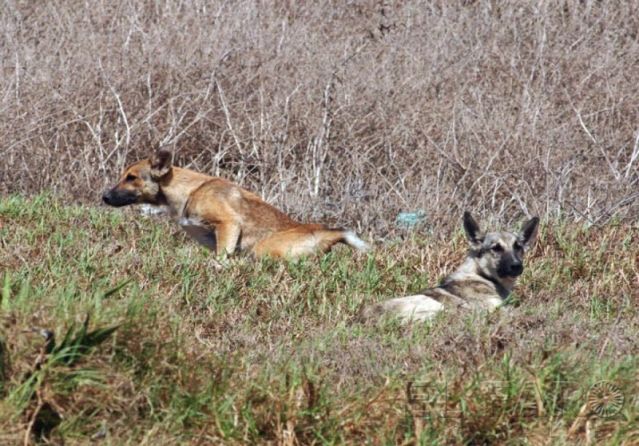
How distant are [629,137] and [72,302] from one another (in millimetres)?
10530

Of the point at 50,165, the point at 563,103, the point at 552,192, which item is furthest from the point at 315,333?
the point at 563,103

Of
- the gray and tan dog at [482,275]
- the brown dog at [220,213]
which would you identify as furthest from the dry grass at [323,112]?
the gray and tan dog at [482,275]

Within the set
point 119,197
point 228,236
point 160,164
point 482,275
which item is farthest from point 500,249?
point 119,197

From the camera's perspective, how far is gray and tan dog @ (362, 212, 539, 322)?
930 centimetres

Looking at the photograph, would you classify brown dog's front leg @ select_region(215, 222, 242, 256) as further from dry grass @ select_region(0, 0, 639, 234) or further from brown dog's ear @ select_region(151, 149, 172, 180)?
dry grass @ select_region(0, 0, 639, 234)

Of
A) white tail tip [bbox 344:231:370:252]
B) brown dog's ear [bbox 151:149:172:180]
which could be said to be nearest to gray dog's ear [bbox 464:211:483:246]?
white tail tip [bbox 344:231:370:252]

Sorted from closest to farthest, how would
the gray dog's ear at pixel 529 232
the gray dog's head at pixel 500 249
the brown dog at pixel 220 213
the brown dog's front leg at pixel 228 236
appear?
the gray dog's head at pixel 500 249, the gray dog's ear at pixel 529 232, the brown dog at pixel 220 213, the brown dog's front leg at pixel 228 236

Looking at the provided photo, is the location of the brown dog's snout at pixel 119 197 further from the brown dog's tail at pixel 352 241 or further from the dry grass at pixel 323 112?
the brown dog's tail at pixel 352 241

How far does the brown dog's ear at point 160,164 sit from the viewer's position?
1188cm

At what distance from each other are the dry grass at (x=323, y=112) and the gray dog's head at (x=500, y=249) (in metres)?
2.14

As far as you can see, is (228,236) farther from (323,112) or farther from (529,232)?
(323,112)

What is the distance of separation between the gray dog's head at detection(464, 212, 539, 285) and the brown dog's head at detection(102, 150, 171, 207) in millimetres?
3259

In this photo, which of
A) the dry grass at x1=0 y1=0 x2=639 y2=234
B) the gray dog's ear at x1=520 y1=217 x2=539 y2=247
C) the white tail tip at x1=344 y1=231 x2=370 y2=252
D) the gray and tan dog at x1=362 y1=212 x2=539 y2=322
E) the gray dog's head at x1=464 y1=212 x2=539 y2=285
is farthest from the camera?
the dry grass at x1=0 y1=0 x2=639 y2=234

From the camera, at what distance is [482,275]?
10.1 m
